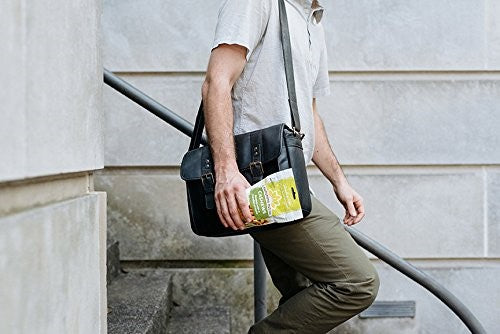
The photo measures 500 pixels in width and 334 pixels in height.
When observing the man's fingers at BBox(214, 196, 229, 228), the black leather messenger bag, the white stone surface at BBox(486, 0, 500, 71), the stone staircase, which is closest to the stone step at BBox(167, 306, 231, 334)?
the stone staircase

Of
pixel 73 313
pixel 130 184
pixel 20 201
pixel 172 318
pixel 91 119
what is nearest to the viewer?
pixel 20 201

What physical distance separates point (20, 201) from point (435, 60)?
340 cm

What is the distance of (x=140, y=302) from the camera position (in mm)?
3279

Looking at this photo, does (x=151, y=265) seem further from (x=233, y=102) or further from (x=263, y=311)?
(x=233, y=102)

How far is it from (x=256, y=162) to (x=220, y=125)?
6.4 inches

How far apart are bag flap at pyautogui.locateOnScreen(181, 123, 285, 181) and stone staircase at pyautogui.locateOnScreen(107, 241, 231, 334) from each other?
729 millimetres

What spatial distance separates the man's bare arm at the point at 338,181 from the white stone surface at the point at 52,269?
1.33 meters

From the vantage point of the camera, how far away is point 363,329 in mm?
4273

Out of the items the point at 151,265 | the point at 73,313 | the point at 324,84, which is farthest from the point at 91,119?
the point at 151,265

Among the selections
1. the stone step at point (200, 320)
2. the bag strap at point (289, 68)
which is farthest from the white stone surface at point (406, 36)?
the bag strap at point (289, 68)

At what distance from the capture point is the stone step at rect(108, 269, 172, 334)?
2873 millimetres

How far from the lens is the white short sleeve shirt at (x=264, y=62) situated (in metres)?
2.39

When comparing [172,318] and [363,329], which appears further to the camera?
[363,329]

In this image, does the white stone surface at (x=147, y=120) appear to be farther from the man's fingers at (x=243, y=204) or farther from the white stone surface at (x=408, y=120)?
the man's fingers at (x=243, y=204)
